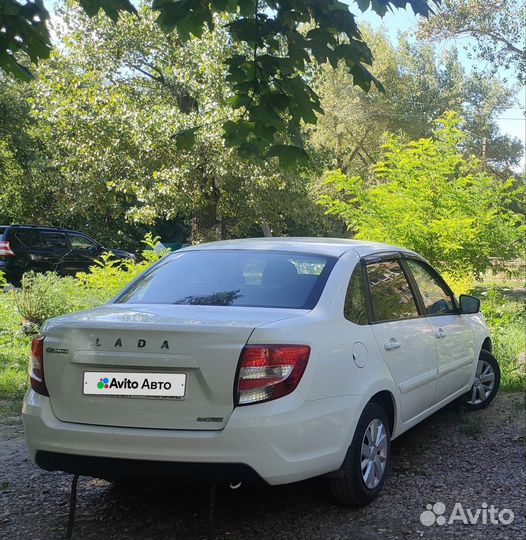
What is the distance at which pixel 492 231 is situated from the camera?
35.9ft

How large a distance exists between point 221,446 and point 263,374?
0.39 m

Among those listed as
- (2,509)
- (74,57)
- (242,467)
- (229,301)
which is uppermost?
(74,57)

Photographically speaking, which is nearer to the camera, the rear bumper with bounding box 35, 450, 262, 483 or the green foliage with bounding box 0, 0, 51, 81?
the rear bumper with bounding box 35, 450, 262, 483

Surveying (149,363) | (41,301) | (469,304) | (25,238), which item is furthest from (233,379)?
(25,238)

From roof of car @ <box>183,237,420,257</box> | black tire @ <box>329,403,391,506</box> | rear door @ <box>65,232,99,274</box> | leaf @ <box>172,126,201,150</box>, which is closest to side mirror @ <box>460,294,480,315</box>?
roof of car @ <box>183,237,420,257</box>

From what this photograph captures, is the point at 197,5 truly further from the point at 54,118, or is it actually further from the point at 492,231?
the point at 54,118

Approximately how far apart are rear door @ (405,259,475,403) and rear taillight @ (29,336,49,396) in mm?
2738

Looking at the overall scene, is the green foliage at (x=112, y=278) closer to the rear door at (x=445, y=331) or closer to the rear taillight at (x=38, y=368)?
the rear door at (x=445, y=331)

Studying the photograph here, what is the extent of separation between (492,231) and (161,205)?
12.6 metres

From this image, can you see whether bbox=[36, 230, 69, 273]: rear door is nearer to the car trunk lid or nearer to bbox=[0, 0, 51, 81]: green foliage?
bbox=[0, 0, 51, 81]: green foliage

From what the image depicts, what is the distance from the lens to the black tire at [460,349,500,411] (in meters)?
5.97

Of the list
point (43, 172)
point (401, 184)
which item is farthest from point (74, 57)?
point (401, 184)

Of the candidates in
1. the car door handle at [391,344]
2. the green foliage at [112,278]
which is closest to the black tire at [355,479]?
the car door handle at [391,344]

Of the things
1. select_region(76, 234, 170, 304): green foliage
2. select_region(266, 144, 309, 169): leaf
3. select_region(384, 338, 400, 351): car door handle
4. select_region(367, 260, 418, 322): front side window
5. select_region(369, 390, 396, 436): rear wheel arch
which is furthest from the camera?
select_region(76, 234, 170, 304): green foliage
